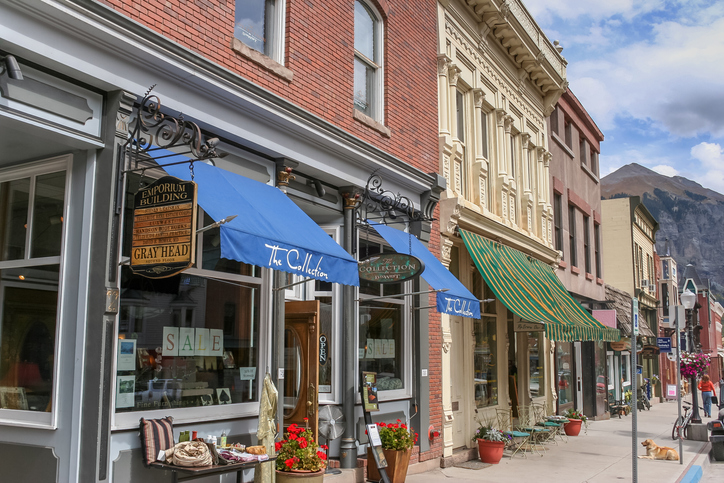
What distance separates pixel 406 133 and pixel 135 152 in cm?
619

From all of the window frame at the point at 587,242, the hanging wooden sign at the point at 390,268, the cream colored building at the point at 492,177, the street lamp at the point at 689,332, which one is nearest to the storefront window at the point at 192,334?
the hanging wooden sign at the point at 390,268

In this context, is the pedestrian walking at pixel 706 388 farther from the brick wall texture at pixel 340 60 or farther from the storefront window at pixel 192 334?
the storefront window at pixel 192 334

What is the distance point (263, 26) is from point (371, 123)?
2444 mm

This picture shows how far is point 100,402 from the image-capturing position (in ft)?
19.0

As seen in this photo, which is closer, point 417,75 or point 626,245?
point 417,75

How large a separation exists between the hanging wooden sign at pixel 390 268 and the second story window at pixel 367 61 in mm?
2814

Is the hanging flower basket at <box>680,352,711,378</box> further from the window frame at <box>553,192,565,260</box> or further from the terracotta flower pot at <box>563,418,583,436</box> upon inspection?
the window frame at <box>553,192,565,260</box>

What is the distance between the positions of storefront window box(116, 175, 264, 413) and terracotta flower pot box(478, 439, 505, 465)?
6.19 m

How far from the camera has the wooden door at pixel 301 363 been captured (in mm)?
8844

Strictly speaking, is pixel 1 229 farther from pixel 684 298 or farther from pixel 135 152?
pixel 684 298

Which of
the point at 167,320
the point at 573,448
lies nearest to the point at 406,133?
the point at 167,320

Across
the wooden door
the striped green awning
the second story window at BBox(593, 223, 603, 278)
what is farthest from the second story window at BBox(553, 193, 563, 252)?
the wooden door

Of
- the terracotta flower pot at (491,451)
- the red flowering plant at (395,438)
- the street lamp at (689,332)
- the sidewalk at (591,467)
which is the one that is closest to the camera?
the red flowering plant at (395,438)

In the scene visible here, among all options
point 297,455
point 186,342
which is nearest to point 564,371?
point 297,455
